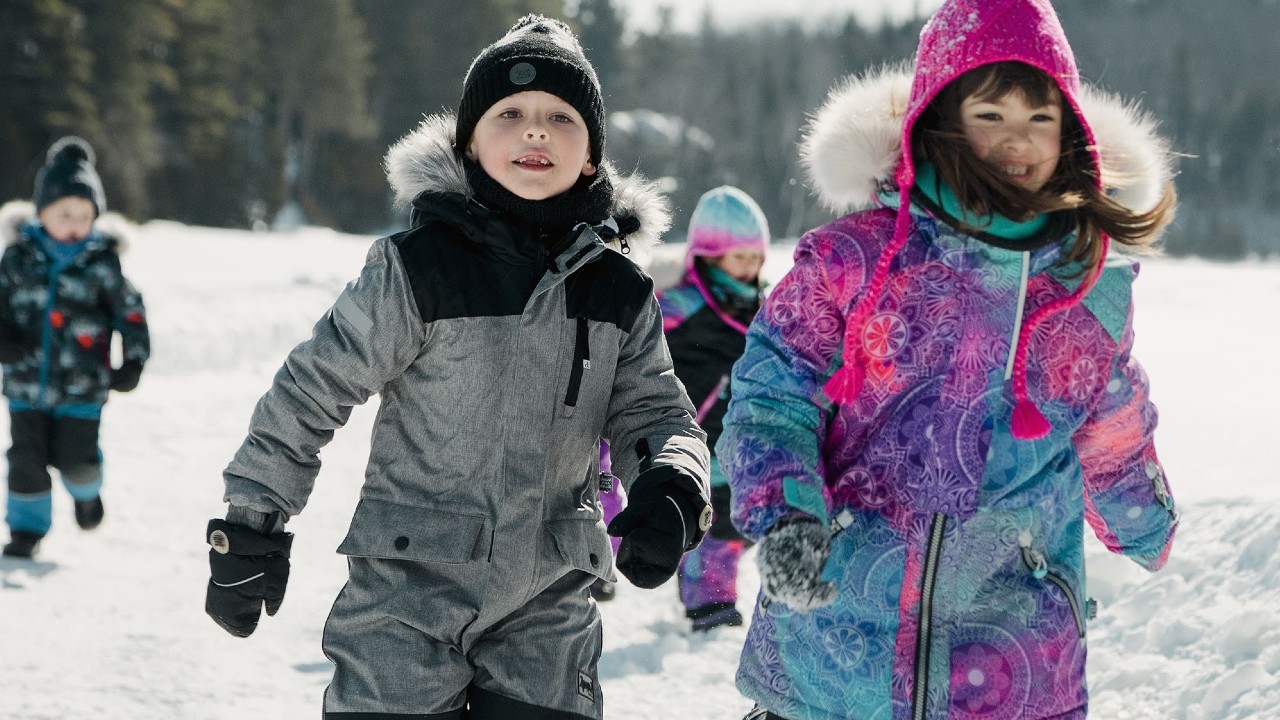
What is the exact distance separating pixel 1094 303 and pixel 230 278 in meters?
15.7

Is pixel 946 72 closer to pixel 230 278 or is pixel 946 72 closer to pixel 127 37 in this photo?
pixel 230 278

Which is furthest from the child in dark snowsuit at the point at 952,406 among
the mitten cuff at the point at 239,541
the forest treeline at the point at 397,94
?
the forest treeline at the point at 397,94

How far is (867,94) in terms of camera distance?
246 centimetres

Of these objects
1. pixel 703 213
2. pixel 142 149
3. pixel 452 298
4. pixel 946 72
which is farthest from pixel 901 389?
pixel 142 149

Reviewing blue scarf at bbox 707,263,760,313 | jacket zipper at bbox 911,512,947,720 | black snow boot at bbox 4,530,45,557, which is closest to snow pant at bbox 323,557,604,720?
jacket zipper at bbox 911,512,947,720

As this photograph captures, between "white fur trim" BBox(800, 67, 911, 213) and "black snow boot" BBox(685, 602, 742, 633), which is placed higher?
"white fur trim" BBox(800, 67, 911, 213)

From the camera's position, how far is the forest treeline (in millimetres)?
32062

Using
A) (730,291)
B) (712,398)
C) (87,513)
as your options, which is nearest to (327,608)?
(87,513)

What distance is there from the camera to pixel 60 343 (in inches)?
232

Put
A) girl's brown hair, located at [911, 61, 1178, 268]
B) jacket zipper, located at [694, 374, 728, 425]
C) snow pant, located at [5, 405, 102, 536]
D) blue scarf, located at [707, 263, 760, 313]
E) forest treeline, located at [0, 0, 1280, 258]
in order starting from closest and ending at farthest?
girl's brown hair, located at [911, 61, 1178, 268]
jacket zipper, located at [694, 374, 728, 425]
blue scarf, located at [707, 263, 760, 313]
snow pant, located at [5, 405, 102, 536]
forest treeline, located at [0, 0, 1280, 258]

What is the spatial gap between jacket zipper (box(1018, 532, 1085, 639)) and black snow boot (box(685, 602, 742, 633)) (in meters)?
2.98

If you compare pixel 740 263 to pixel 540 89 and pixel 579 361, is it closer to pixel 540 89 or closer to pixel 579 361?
pixel 540 89

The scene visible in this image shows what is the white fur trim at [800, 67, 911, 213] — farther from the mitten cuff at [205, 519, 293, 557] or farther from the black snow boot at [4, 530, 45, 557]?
the black snow boot at [4, 530, 45, 557]

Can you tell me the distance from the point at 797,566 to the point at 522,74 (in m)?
1.22
